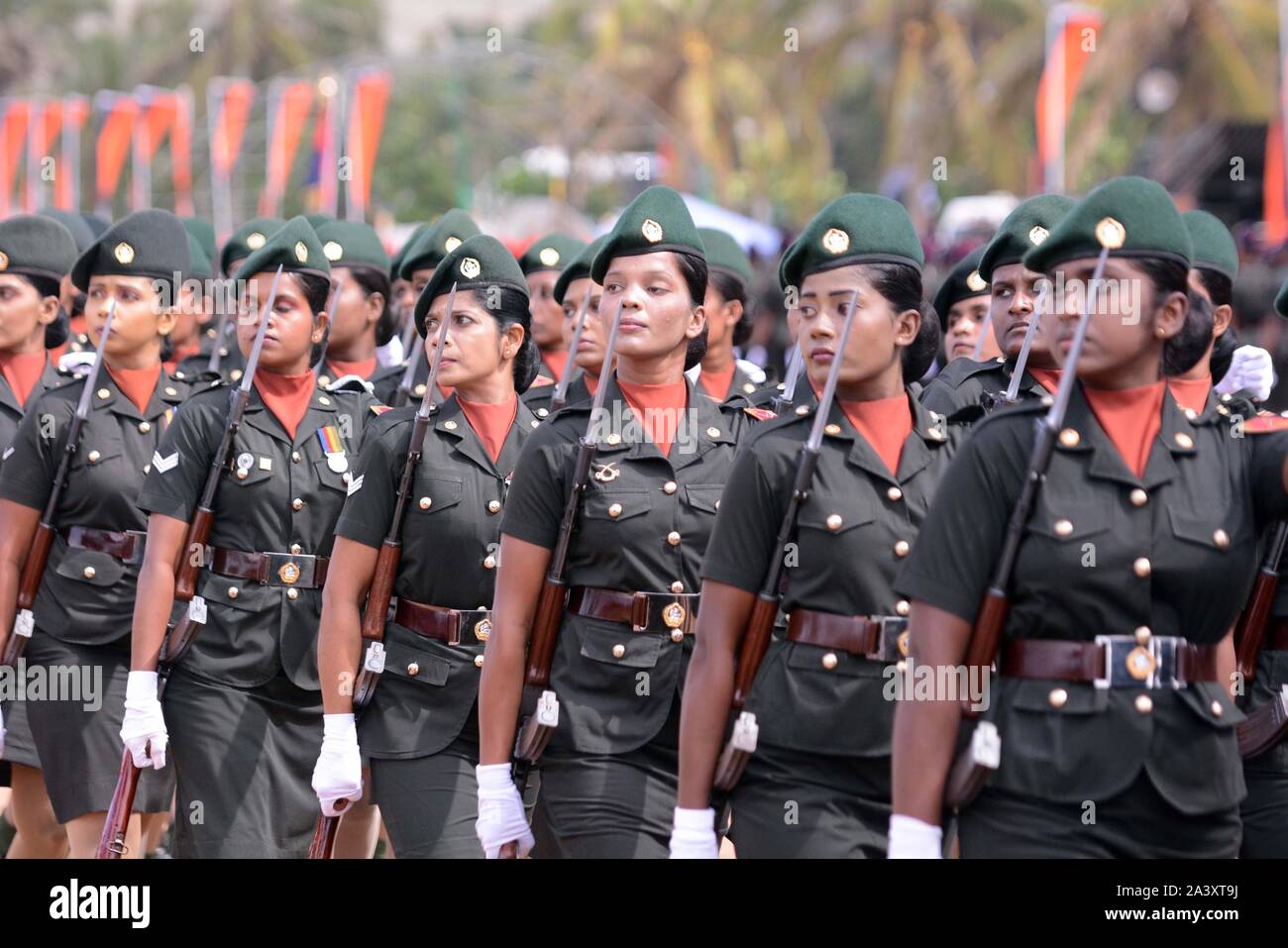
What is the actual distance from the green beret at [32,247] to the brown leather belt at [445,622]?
302 cm

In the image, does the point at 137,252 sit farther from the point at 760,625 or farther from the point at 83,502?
the point at 760,625

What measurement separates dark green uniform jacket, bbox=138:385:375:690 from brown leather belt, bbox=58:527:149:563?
2.25 ft

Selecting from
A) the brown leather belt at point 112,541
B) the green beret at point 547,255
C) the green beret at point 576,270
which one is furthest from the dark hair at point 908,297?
the green beret at point 547,255

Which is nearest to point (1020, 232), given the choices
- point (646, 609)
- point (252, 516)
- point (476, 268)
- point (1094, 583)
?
point (476, 268)

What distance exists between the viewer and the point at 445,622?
6.04 meters

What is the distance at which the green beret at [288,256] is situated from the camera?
22.6 feet

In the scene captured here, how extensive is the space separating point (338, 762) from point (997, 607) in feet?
8.70

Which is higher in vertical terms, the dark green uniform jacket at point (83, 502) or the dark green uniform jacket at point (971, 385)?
the dark green uniform jacket at point (971, 385)

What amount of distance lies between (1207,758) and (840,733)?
92 cm

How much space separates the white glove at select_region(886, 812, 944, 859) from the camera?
4.02 meters

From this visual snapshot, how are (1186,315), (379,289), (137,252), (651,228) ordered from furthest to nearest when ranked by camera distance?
(379,289) < (137,252) < (651,228) < (1186,315)

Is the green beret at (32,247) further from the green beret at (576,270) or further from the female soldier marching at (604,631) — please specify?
the female soldier marching at (604,631)

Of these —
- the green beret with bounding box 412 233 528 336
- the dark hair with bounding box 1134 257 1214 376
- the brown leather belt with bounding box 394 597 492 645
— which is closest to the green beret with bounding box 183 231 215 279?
the green beret with bounding box 412 233 528 336

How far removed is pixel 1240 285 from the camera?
11.2 metres
